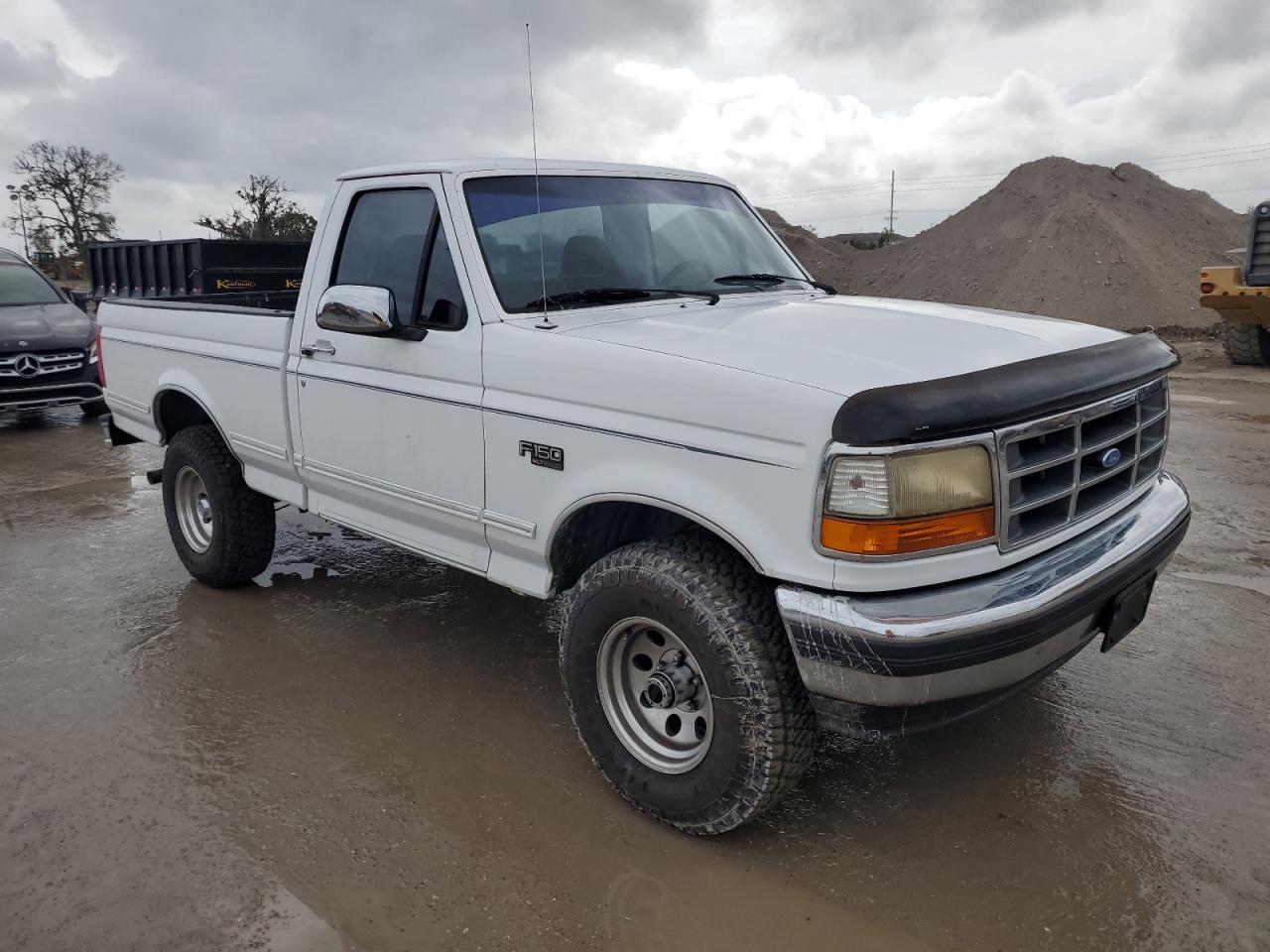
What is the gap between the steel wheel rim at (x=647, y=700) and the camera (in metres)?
2.92

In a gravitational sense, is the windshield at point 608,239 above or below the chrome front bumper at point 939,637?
above

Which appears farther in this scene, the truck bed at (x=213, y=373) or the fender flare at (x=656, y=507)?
the truck bed at (x=213, y=373)

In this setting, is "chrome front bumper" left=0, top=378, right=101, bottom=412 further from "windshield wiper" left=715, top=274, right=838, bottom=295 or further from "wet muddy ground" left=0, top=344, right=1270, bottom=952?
"windshield wiper" left=715, top=274, right=838, bottom=295

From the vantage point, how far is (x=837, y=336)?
9.66 ft

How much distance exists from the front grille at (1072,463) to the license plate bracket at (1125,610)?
27 centimetres

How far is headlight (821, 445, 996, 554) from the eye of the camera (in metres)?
2.39

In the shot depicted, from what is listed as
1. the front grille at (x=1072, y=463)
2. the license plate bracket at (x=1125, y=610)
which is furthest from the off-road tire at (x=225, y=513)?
the license plate bracket at (x=1125, y=610)

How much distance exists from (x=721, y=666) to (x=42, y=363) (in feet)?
32.9

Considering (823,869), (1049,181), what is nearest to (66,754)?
(823,869)

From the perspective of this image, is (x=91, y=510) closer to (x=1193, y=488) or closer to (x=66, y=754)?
(x=66, y=754)

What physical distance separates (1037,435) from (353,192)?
2978 millimetres

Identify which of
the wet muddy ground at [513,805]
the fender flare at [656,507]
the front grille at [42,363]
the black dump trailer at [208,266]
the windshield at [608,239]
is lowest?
the wet muddy ground at [513,805]

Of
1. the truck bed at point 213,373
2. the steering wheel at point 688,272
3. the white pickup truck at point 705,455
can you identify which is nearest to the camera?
the white pickup truck at point 705,455

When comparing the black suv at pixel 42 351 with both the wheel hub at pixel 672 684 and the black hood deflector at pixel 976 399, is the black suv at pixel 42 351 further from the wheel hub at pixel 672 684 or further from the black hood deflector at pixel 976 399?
the black hood deflector at pixel 976 399
